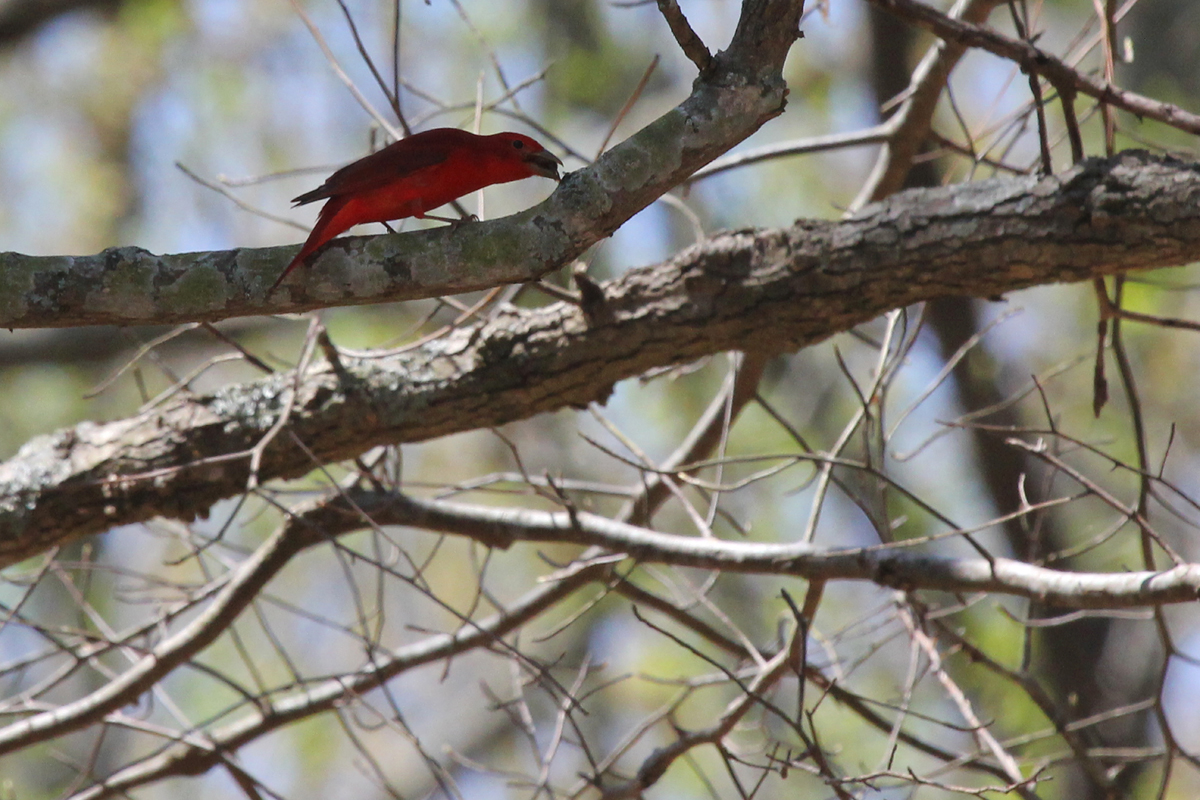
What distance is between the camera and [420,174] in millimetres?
2385

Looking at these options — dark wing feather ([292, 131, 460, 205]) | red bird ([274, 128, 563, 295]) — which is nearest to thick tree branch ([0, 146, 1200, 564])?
red bird ([274, 128, 563, 295])

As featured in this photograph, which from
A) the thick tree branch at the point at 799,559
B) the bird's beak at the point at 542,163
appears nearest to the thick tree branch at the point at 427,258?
the bird's beak at the point at 542,163

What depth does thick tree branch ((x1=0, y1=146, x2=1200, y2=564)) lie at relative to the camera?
2.57 meters

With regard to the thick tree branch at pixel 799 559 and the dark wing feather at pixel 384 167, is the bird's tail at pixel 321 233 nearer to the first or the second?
the dark wing feather at pixel 384 167

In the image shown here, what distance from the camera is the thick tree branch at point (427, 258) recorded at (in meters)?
2.03

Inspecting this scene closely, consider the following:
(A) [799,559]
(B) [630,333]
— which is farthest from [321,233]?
(A) [799,559]

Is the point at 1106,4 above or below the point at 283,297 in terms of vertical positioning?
above

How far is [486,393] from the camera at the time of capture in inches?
116

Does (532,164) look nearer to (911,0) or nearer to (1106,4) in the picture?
(911,0)

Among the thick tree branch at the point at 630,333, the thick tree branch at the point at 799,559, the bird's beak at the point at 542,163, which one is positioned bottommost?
the thick tree branch at the point at 799,559

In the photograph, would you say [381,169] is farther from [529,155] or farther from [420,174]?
[529,155]

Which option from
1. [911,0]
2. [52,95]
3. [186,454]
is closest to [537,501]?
[52,95]

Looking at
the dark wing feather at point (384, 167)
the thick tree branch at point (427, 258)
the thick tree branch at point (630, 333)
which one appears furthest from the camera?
the thick tree branch at point (630, 333)

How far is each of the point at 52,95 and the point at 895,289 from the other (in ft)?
31.4
